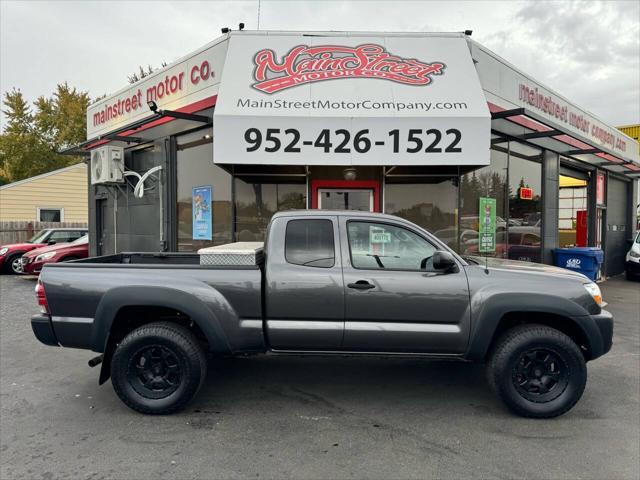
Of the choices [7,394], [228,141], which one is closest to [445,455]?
[7,394]

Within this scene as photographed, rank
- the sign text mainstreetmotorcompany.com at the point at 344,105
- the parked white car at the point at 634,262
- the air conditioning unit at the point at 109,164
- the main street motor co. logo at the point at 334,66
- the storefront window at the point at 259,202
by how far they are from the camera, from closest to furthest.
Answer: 1. the sign text mainstreetmotorcompany.com at the point at 344,105
2. the main street motor co. logo at the point at 334,66
3. the storefront window at the point at 259,202
4. the air conditioning unit at the point at 109,164
5. the parked white car at the point at 634,262

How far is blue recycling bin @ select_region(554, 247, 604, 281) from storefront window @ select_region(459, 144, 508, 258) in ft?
6.08

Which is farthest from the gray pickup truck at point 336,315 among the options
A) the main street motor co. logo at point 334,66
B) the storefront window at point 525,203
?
the storefront window at point 525,203

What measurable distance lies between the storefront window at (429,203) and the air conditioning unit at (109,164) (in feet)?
21.1

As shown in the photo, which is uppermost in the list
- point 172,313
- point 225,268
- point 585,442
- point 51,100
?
point 51,100

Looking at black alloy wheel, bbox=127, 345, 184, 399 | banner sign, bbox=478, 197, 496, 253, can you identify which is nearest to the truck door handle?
black alloy wheel, bbox=127, 345, 184, 399

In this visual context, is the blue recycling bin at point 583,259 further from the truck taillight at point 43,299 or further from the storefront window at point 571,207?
the truck taillight at point 43,299

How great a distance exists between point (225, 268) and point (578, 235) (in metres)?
12.6

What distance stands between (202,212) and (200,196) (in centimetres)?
34

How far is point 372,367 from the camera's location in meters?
5.43

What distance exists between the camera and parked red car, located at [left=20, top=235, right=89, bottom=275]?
1221cm

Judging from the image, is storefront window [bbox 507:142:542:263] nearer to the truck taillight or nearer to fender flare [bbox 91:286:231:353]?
fender flare [bbox 91:286:231:353]

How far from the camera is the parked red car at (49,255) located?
12211 mm

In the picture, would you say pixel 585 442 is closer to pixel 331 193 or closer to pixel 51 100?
pixel 331 193
